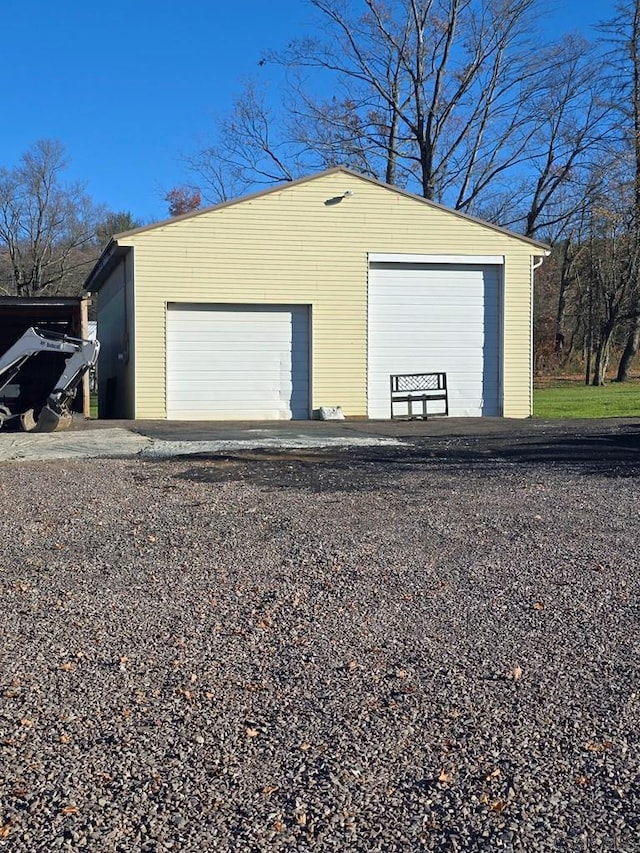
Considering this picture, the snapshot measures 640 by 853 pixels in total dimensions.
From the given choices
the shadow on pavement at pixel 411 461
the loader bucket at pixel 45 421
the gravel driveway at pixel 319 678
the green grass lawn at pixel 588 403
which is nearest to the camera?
the gravel driveway at pixel 319 678

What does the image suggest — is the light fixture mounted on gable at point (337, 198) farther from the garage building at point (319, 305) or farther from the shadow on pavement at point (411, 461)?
the shadow on pavement at point (411, 461)

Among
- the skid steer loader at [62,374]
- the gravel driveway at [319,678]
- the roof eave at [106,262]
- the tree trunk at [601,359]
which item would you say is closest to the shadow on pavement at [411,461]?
the gravel driveway at [319,678]

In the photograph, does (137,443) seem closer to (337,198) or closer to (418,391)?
(418,391)

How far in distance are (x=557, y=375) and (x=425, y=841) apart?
44455mm

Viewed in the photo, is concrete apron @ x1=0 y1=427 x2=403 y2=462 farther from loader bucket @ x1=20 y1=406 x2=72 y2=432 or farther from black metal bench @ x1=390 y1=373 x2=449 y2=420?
black metal bench @ x1=390 y1=373 x2=449 y2=420

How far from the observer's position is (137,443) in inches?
573

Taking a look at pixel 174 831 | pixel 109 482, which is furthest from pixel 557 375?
pixel 174 831

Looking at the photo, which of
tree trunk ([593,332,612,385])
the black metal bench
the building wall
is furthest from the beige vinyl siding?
tree trunk ([593,332,612,385])

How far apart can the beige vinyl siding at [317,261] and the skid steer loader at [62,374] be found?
2604mm

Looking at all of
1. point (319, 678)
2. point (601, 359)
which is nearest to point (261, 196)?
point (319, 678)

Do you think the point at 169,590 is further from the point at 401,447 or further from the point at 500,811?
the point at 401,447

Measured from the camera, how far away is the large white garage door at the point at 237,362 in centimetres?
1988

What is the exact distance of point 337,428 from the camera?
59.0 feet

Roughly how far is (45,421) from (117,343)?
624 centimetres
